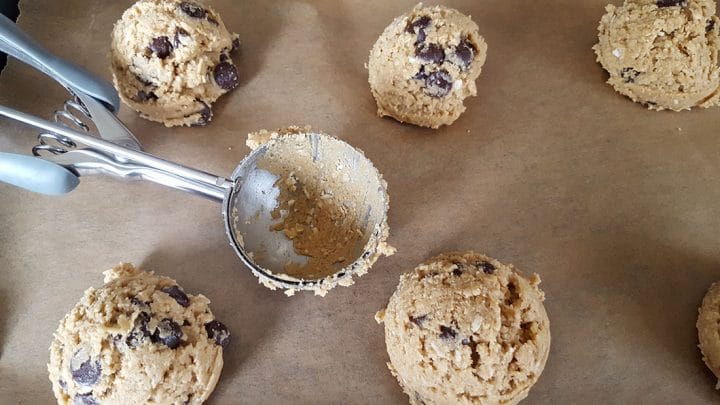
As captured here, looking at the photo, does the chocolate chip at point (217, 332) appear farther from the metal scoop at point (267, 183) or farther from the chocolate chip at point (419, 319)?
the chocolate chip at point (419, 319)

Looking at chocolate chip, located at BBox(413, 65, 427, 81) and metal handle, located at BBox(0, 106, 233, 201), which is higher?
chocolate chip, located at BBox(413, 65, 427, 81)

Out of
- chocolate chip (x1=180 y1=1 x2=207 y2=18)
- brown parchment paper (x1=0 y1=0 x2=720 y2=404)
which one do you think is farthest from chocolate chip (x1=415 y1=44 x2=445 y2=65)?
chocolate chip (x1=180 y1=1 x2=207 y2=18)

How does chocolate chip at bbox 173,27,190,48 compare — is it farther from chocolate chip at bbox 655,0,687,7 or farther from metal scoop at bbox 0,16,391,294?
chocolate chip at bbox 655,0,687,7

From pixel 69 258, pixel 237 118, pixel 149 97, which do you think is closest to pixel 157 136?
pixel 149 97

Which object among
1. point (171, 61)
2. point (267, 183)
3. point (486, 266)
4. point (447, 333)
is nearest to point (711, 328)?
point (486, 266)

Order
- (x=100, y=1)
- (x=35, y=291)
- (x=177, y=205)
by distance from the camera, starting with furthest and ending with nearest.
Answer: (x=100, y=1) < (x=177, y=205) < (x=35, y=291)

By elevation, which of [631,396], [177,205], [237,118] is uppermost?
[237,118]

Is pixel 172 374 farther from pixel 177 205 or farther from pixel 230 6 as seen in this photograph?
pixel 230 6
